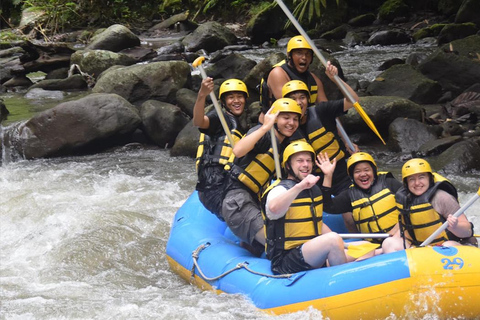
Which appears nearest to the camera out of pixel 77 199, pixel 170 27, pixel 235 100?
pixel 235 100

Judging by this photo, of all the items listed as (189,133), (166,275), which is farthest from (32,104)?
(166,275)

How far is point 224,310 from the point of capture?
4.36 meters

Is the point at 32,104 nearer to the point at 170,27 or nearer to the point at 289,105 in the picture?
the point at 289,105

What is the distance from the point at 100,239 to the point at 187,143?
10.1ft

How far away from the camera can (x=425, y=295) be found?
374 centimetres

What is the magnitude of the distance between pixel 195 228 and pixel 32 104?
23.2 ft

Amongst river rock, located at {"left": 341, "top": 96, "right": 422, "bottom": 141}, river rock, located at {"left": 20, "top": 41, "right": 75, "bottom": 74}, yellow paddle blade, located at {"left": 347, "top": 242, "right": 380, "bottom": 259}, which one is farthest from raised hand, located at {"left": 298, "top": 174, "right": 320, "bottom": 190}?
river rock, located at {"left": 20, "top": 41, "right": 75, "bottom": 74}

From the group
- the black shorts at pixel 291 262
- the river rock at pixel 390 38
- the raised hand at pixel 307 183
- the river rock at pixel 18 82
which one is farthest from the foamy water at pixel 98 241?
the river rock at pixel 390 38

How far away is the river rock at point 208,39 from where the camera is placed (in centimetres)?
1560

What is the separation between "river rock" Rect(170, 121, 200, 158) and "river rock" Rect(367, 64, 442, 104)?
114 inches

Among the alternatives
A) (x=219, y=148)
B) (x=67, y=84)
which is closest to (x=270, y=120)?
(x=219, y=148)

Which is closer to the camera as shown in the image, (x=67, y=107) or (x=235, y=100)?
(x=235, y=100)

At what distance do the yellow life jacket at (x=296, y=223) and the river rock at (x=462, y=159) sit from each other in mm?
3767

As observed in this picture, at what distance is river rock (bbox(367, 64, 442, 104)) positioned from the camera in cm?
976
